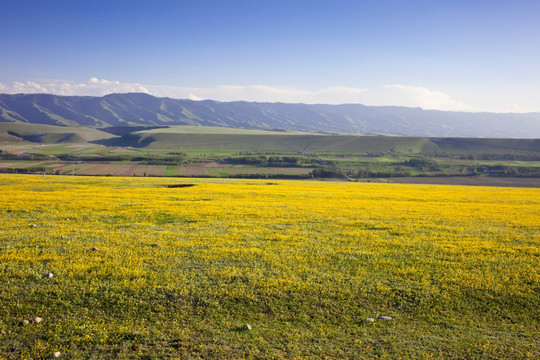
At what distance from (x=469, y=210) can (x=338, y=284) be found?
79.3ft

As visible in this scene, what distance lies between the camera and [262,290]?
11219 millimetres

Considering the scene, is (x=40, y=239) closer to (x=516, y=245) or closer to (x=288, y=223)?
(x=288, y=223)

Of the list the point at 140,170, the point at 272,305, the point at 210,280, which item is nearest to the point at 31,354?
the point at 210,280

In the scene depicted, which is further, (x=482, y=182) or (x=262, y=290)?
(x=482, y=182)

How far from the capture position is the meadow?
340 inches

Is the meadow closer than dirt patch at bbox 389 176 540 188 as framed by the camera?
Yes

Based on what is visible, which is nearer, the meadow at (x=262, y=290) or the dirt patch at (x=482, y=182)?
the meadow at (x=262, y=290)

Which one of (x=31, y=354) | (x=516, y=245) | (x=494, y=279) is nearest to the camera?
(x=31, y=354)

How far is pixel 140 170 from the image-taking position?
113 meters

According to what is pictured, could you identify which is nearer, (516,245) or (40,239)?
(40,239)

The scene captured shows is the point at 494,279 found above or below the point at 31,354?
above

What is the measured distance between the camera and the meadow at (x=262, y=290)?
862cm

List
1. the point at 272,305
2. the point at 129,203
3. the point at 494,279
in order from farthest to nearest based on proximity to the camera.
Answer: the point at 129,203
the point at 494,279
the point at 272,305

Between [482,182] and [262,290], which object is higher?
[262,290]
